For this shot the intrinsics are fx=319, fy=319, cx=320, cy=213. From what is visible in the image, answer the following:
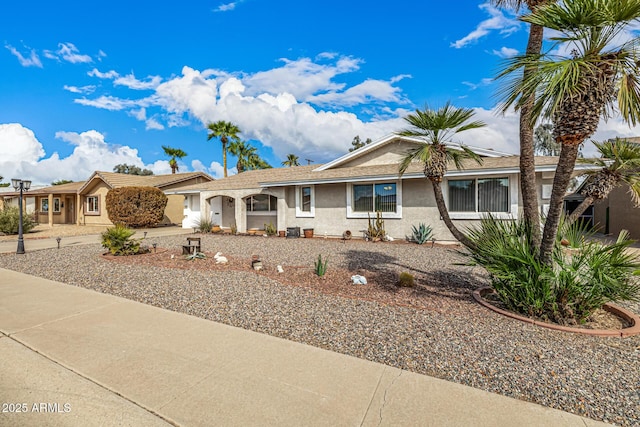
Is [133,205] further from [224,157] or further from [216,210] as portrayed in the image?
[224,157]

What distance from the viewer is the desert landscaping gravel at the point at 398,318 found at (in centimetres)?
331

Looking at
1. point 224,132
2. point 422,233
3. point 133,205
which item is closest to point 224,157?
point 224,132

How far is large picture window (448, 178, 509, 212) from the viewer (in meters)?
12.6

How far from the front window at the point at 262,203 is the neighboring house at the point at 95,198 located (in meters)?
8.53

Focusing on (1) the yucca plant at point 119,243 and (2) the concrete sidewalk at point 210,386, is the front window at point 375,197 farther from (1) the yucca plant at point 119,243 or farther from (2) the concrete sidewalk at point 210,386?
(2) the concrete sidewalk at point 210,386

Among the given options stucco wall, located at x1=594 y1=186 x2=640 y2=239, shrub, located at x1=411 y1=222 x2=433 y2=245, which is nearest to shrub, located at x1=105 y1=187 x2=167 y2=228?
shrub, located at x1=411 y1=222 x2=433 y2=245

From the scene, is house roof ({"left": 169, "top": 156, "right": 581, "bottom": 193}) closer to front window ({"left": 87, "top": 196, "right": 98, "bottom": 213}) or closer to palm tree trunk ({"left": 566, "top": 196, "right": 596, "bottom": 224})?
palm tree trunk ({"left": 566, "top": 196, "right": 596, "bottom": 224})

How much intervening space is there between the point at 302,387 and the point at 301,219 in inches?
550

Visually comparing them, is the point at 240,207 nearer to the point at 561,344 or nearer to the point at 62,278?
the point at 62,278

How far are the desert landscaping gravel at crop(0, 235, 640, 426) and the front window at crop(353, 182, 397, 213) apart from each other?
4340 mm

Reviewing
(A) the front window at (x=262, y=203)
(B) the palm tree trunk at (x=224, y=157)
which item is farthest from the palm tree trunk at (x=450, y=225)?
(B) the palm tree trunk at (x=224, y=157)

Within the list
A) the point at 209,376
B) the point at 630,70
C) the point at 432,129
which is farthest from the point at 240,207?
the point at 630,70

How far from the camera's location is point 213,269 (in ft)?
29.2

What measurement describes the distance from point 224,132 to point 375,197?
24.2 metres
